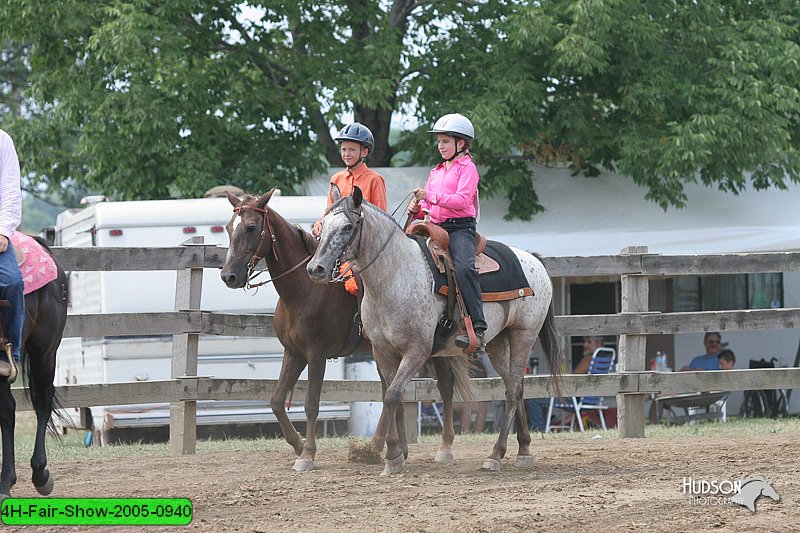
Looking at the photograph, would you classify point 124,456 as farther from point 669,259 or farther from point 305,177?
point 305,177

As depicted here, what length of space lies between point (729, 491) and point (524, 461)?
186 cm

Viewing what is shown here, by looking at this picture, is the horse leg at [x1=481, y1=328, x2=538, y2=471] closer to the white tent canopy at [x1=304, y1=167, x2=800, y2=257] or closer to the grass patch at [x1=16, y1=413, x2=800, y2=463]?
the grass patch at [x1=16, y1=413, x2=800, y2=463]

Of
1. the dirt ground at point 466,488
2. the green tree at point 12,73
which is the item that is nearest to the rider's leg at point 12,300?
the dirt ground at point 466,488

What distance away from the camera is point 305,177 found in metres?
15.2

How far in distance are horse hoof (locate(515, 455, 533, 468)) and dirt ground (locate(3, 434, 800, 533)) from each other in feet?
0.28

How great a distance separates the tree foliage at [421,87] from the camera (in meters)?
14.1

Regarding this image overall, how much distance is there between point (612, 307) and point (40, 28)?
8946mm

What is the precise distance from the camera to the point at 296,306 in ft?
25.7

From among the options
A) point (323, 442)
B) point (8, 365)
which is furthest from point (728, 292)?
point (8, 365)

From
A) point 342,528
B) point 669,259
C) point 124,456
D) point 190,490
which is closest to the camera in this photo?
point 342,528

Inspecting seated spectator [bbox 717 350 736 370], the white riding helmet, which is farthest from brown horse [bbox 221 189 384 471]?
seated spectator [bbox 717 350 736 370]

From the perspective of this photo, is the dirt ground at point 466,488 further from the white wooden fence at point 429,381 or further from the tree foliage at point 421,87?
the tree foliage at point 421,87

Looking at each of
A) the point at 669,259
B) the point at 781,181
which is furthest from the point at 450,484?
the point at 781,181

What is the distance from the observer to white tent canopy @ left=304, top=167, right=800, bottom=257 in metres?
13.7
